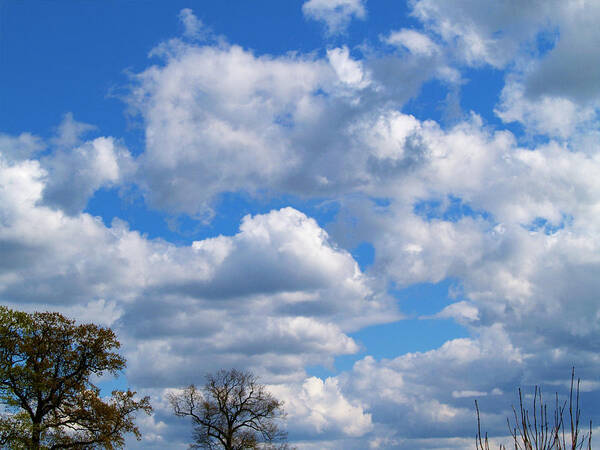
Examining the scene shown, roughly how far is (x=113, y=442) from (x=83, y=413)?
283 centimetres

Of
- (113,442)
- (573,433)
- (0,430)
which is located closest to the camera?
(573,433)

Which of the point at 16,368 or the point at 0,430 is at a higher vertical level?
the point at 16,368

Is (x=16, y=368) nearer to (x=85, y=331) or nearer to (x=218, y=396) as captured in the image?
(x=85, y=331)

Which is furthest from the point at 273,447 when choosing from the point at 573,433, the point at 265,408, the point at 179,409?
the point at 573,433

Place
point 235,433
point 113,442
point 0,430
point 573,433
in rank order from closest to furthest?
point 573,433 → point 0,430 → point 113,442 → point 235,433

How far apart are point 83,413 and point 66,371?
312 cm

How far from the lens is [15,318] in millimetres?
42938

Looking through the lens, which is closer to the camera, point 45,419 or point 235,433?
point 45,419

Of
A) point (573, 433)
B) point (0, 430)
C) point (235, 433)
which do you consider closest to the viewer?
point (573, 433)

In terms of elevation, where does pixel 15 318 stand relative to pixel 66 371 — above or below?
above

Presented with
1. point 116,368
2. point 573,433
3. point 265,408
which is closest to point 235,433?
point 265,408

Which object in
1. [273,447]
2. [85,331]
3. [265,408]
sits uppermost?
[85,331]

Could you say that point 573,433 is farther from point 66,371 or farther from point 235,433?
point 235,433

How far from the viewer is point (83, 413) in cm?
4119
